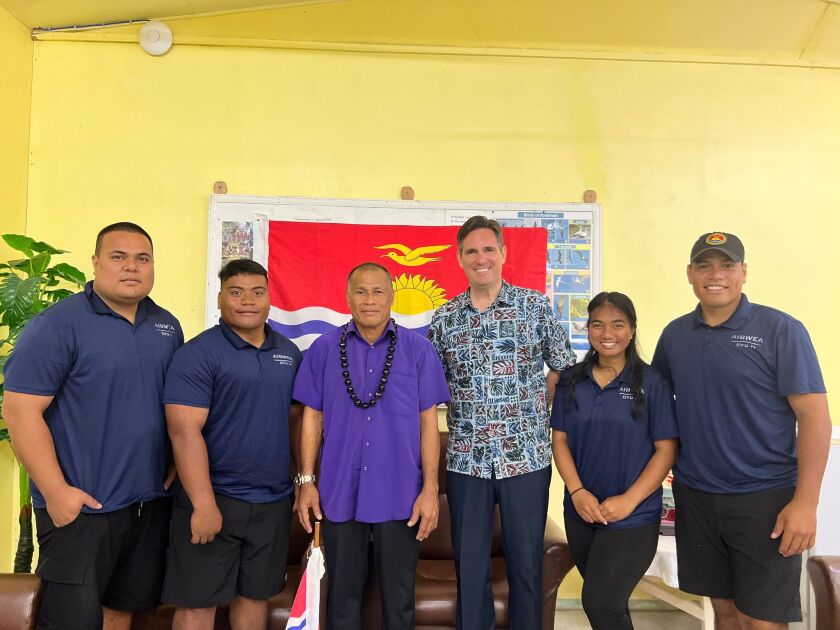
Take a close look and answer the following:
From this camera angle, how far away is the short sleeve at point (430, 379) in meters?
2.12

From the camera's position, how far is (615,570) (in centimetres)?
205

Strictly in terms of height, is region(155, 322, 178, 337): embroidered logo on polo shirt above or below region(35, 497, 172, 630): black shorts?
above

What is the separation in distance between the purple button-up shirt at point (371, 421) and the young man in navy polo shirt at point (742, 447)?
2.91 feet

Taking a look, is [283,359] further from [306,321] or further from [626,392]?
[306,321]

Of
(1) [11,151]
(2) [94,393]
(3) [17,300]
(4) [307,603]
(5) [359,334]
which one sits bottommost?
(4) [307,603]

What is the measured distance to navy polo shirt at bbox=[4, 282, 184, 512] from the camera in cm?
189

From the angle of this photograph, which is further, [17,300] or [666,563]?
[17,300]

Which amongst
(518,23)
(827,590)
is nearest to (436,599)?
(827,590)

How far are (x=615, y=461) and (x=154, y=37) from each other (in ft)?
10.9

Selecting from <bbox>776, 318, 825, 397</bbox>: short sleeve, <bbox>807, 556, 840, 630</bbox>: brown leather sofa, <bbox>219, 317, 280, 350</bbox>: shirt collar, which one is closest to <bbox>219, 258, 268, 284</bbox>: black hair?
<bbox>219, 317, 280, 350</bbox>: shirt collar

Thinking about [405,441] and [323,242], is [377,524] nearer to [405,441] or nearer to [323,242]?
[405,441]

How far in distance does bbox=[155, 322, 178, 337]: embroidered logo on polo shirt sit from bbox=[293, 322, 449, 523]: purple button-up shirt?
48cm

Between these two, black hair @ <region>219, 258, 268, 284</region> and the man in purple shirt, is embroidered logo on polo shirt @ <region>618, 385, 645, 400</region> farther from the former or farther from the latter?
black hair @ <region>219, 258, 268, 284</region>

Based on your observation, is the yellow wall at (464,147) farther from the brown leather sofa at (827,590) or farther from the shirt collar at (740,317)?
the brown leather sofa at (827,590)
